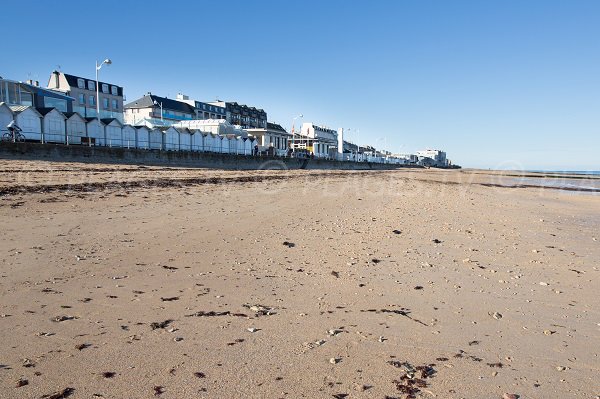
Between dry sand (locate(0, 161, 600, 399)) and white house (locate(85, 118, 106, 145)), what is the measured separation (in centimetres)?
2550

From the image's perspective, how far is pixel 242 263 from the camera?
528cm

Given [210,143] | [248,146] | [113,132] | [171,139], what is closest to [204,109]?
[248,146]

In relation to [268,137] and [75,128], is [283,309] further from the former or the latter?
[268,137]

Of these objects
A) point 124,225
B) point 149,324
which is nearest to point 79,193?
point 124,225

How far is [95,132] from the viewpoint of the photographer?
31031 mm

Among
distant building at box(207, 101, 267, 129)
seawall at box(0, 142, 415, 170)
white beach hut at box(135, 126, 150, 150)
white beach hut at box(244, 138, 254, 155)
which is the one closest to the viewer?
seawall at box(0, 142, 415, 170)

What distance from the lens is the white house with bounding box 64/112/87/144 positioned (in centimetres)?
2900

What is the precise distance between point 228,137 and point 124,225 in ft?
141

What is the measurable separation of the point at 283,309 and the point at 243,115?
335 ft

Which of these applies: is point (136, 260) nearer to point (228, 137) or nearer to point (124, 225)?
point (124, 225)

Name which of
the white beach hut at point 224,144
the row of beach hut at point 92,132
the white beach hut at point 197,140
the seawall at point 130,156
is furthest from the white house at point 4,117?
the white beach hut at point 224,144

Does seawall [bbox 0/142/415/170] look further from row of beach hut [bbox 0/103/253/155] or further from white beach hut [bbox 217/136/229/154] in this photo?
row of beach hut [bbox 0/103/253/155]

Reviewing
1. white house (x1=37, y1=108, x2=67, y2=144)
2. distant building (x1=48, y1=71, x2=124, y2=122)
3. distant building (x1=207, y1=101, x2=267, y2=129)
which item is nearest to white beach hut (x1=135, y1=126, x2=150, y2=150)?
white house (x1=37, y1=108, x2=67, y2=144)

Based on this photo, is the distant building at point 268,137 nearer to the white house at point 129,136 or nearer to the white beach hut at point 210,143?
the white beach hut at point 210,143
